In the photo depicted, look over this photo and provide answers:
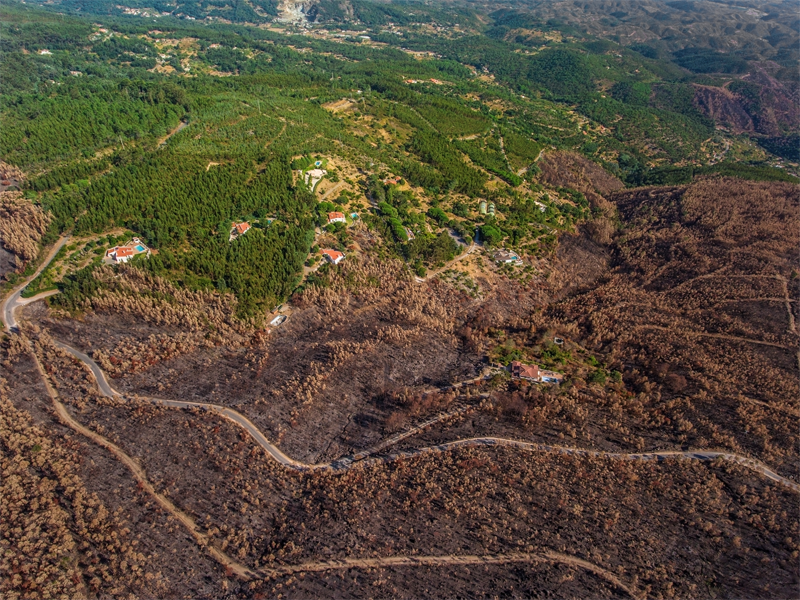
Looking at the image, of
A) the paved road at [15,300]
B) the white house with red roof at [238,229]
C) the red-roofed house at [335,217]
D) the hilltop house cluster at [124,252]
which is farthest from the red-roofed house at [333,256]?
the paved road at [15,300]

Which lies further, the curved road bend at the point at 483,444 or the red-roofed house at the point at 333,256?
the red-roofed house at the point at 333,256

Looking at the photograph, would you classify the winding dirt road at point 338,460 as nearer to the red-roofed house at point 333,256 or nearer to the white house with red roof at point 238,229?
the white house with red roof at point 238,229

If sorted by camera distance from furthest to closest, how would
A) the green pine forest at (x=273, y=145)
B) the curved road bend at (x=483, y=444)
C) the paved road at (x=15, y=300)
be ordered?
1. the green pine forest at (x=273, y=145)
2. the paved road at (x=15, y=300)
3. the curved road bend at (x=483, y=444)

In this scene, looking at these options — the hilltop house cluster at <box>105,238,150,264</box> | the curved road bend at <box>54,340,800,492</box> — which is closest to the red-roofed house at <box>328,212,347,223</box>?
the hilltop house cluster at <box>105,238,150,264</box>

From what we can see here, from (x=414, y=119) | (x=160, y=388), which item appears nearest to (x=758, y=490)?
(x=160, y=388)

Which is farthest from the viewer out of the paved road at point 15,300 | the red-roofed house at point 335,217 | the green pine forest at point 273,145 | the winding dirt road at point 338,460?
the red-roofed house at point 335,217

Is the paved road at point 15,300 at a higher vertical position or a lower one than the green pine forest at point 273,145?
lower

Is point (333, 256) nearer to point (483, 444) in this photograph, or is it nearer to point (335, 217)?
point (335, 217)
